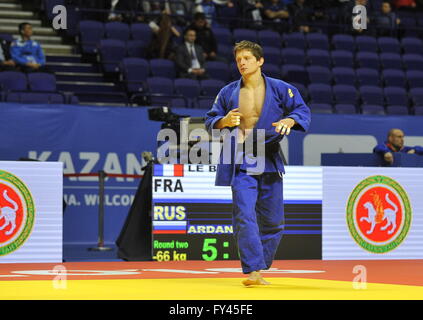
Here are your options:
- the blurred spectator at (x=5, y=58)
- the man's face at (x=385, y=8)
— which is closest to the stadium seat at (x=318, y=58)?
the man's face at (x=385, y=8)

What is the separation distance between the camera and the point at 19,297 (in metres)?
5.14

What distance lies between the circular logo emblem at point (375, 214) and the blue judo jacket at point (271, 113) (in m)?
4.10

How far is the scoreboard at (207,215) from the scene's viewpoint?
9.96m

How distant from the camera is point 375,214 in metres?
10.5

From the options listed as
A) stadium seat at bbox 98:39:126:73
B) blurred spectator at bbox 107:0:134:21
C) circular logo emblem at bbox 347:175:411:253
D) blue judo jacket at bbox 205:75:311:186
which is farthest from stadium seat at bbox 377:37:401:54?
blue judo jacket at bbox 205:75:311:186

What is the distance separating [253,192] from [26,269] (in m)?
3.05

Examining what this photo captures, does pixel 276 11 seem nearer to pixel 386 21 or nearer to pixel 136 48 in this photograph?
pixel 386 21

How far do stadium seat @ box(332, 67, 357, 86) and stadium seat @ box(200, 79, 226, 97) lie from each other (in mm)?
2581

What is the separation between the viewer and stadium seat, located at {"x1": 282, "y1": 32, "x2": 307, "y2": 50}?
16.6 metres

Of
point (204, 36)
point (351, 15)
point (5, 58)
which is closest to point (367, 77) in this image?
point (351, 15)

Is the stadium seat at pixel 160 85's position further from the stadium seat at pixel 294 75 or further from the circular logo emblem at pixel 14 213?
A: the circular logo emblem at pixel 14 213
